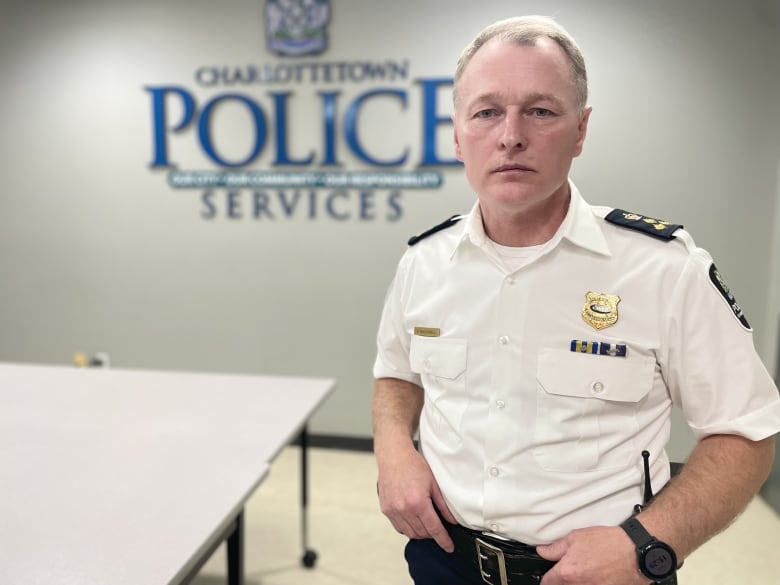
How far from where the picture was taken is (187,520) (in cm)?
120

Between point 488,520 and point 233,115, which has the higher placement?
point 233,115

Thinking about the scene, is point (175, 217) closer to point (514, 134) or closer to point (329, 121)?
point (329, 121)

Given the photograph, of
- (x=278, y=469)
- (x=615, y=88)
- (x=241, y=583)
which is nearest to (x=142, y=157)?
(x=278, y=469)

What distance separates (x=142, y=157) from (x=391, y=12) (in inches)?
58.7

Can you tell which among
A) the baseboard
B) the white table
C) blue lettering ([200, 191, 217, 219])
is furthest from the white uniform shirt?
blue lettering ([200, 191, 217, 219])

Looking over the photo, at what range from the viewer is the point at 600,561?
76cm

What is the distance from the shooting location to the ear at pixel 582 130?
2.68 ft

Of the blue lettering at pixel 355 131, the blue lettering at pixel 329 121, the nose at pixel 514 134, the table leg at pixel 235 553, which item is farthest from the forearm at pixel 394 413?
the blue lettering at pixel 329 121

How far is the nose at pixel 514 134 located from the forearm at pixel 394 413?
1.55 feet

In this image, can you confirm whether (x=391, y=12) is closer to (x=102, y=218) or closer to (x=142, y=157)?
(x=142, y=157)

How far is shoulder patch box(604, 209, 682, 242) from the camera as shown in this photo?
82 cm

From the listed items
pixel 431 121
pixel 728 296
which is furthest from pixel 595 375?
pixel 431 121

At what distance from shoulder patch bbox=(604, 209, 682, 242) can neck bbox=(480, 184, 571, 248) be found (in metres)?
0.07

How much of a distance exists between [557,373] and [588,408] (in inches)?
2.5
